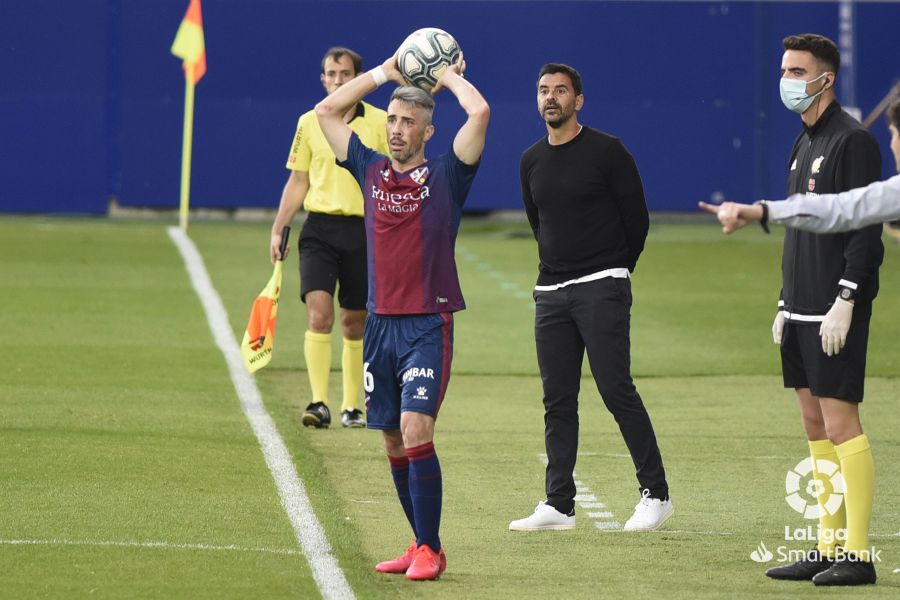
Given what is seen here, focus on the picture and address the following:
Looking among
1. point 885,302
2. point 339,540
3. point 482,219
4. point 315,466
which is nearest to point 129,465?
point 315,466

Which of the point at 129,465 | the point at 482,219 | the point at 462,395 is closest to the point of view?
the point at 129,465

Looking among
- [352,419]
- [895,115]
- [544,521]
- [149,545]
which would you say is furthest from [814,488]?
[352,419]

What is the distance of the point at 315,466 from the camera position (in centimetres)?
905

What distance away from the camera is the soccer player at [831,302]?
6.64 meters

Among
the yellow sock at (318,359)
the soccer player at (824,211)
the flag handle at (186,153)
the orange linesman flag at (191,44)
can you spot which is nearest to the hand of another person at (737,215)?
the soccer player at (824,211)

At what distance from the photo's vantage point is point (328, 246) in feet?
35.0

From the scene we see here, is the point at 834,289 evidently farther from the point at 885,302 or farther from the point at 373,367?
the point at 885,302

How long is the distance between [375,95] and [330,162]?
13.4m

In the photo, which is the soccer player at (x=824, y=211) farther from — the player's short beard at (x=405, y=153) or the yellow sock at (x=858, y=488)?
the player's short beard at (x=405, y=153)

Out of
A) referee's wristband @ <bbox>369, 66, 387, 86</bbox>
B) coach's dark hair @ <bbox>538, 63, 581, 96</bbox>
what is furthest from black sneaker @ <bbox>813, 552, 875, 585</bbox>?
referee's wristband @ <bbox>369, 66, 387, 86</bbox>

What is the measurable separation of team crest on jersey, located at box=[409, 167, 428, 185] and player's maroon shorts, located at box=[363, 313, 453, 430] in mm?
577

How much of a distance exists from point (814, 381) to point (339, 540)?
2.22 meters

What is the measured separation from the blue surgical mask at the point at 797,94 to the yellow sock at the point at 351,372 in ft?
14.8

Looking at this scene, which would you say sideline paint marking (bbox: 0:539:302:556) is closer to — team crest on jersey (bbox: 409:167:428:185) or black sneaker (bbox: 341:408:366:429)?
team crest on jersey (bbox: 409:167:428:185)
